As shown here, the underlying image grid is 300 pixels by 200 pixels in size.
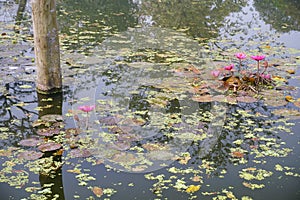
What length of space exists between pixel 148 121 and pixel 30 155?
0.96 meters

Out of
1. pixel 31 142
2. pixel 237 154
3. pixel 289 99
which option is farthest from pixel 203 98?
pixel 31 142

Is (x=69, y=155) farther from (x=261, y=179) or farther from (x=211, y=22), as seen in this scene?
(x=211, y=22)

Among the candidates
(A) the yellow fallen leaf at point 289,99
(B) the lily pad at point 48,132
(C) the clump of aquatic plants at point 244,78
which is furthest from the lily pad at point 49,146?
(A) the yellow fallen leaf at point 289,99

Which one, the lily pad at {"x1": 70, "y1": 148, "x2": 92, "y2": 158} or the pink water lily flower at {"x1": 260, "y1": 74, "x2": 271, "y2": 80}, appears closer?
the lily pad at {"x1": 70, "y1": 148, "x2": 92, "y2": 158}

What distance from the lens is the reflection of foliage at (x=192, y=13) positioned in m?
6.44

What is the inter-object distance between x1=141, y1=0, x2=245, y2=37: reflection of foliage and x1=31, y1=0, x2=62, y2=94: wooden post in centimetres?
285

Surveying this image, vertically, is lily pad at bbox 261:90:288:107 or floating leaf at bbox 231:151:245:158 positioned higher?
lily pad at bbox 261:90:288:107

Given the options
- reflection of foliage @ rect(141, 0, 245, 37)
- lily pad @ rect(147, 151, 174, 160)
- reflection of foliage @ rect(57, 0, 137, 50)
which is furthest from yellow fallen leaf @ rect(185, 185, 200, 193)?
reflection of foliage @ rect(141, 0, 245, 37)

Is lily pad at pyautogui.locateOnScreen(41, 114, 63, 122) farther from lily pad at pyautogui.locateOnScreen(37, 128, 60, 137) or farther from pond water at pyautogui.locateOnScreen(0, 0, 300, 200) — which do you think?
lily pad at pyautogui.locateOnScreen(37, 128, 60, 137)

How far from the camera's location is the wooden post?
3.36 metres

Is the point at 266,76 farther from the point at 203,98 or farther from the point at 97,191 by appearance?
the point at 97,191

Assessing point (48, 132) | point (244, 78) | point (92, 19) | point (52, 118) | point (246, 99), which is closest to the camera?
point (48, 132)

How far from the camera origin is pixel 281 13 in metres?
7.79

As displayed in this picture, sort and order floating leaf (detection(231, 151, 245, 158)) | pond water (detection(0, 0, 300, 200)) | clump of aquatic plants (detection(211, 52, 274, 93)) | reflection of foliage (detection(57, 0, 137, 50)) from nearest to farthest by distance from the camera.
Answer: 1. pond water (detection(0, 0, 300, 200))
2. floating leaf (detection(231, 151, 245, 158))
3. clump of aquatic plants (detection(211, 52, 274, 93))
4. reflection of foliage (detection(57, 0, 137, 50))
